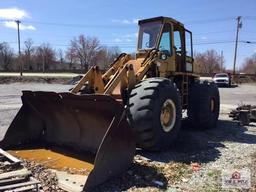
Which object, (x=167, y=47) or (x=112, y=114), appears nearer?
(x=112, y=114)

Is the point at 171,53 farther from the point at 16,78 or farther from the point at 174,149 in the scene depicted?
the point at 16,78

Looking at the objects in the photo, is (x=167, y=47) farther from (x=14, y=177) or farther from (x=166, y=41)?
(x=14, y=177)

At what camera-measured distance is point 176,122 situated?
7.39m

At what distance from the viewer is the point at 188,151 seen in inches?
282

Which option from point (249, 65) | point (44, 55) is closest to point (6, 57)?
point (44, 55)

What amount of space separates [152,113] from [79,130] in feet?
5.03

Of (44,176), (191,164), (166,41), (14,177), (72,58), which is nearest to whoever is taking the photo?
(14,177)

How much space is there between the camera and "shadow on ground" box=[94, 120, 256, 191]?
5.34m

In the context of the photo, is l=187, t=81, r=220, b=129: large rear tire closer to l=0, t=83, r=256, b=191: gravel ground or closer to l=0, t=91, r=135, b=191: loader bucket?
l=0, t=83, r=256, b=191: gravel ground

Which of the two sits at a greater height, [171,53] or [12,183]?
[171,53]

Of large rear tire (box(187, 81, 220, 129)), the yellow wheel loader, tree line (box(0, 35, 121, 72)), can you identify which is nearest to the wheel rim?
the yellow wheel loader

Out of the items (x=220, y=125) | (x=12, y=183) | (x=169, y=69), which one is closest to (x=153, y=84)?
(x=169, y=69)

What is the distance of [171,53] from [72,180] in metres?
4.58

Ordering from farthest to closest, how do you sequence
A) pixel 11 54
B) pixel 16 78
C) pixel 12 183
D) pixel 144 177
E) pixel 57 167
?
pixel 11 54 < pixel 16 78 < pixel 57 167 < pixel 144 177 < pixel 12 183
